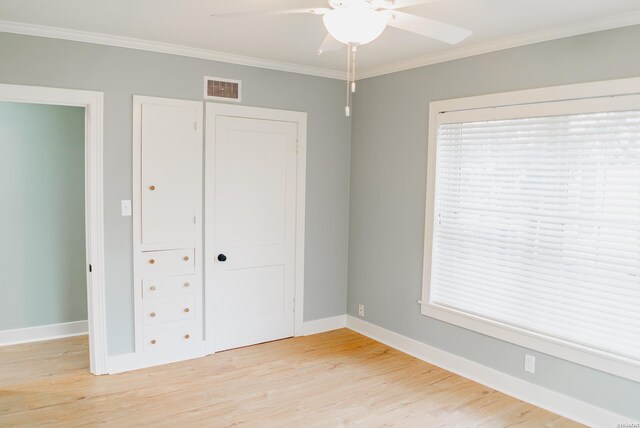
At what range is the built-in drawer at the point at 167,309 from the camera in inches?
145

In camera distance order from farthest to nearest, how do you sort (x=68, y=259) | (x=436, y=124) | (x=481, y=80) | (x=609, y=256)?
(x=68, y=259) < (x=436, y=124) < (x=481, y=80) < (x=609, y=256)

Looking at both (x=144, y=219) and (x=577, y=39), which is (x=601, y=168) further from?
(x=144, y=219)

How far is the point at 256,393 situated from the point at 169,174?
179 cm

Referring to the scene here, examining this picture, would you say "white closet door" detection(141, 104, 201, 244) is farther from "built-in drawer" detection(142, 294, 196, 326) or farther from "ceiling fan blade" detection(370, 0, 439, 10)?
"ceiling fan blade" detection(370, 0, 439, 10)

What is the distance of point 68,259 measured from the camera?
4.43m

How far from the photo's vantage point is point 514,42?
3.20m

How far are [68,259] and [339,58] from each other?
3.12 metres

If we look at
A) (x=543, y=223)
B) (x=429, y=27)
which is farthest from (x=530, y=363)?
(x=429, y=27)

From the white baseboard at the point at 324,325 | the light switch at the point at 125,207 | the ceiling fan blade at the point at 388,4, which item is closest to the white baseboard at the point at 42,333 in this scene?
the light switch at the point at 125,207

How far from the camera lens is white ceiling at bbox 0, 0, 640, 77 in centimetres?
263

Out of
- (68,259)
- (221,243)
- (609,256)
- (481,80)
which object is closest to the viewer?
(609,256)

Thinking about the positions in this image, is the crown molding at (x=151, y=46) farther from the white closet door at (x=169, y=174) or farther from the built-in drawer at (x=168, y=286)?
the built-in drawer at (x=168, y=286)

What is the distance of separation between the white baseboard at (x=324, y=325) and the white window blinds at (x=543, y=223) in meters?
1.21

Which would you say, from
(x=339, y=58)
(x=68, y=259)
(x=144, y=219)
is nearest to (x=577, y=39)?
(x=339, y=58)
